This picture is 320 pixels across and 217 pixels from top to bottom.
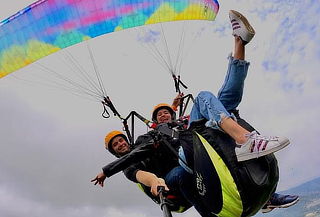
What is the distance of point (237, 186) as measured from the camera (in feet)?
10.7

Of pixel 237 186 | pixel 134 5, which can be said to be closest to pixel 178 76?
pixel 134 5

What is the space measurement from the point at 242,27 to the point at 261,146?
3.23 ft

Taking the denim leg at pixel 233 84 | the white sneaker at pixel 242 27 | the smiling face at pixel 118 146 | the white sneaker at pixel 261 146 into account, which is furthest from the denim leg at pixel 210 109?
the smiling face at pixel 118 146

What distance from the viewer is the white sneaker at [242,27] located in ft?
11.2

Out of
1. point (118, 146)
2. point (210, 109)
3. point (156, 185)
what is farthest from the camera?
point (118, 146)

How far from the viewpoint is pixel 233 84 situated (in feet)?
11.4

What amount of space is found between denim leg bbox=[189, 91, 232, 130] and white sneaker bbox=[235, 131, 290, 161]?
28cm

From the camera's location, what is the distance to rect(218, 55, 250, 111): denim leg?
3.42 meters

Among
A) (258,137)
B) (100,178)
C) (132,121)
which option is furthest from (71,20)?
(258,137)

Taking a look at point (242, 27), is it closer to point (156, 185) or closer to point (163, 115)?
point (156, 185)

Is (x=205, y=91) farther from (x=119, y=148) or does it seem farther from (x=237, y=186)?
→ (x=119, y=148)

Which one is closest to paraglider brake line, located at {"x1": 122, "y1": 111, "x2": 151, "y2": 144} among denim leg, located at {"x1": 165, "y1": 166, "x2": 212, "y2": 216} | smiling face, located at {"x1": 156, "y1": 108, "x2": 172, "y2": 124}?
smiling face, located at {"x1": 156, "y1": 108, "x2": 172, "y2": 124}

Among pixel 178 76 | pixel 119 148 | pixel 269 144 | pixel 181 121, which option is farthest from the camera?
pixel 178 76

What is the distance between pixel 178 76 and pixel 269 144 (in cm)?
455
